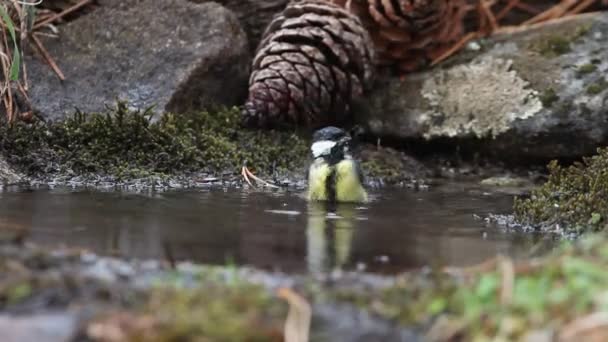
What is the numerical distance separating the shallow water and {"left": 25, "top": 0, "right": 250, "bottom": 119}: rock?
1.46 meters

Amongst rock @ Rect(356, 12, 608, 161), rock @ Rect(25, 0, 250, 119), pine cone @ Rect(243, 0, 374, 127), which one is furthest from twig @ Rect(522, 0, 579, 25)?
rock @ Rect(25, 0, 250, 119)

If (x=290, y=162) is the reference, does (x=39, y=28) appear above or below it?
above

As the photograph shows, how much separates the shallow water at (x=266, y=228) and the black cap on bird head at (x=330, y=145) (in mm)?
309

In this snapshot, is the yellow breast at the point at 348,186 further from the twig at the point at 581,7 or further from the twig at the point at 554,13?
the twig at the point at 581,7

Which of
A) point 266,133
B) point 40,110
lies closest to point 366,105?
point 266,133

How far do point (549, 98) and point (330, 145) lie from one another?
2.25 metres

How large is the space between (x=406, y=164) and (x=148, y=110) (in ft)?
6.74

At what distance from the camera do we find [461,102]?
7457 millimetres

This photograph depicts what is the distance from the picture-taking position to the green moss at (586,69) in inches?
278

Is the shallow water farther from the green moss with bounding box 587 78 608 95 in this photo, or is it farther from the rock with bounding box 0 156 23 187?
the green moss with bounding box 587 78 608 95

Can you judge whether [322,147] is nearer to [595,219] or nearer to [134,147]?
[134,147]

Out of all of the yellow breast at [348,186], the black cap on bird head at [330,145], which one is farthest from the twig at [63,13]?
the yellow breast at [348,186]

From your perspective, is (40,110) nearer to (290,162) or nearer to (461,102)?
(290,162)

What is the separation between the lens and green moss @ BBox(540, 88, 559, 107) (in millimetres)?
7062
